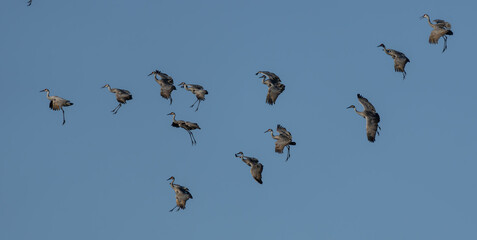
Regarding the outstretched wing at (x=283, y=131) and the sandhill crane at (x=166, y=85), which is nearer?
the outstretched wing at (x=283, y=131)

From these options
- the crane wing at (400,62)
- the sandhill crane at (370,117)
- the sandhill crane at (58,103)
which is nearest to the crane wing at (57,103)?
the sandhill crane at (58,103)

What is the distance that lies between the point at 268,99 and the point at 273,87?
885 millimetres

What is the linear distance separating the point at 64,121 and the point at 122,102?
4.26 metres

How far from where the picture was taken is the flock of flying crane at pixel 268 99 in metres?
90.7

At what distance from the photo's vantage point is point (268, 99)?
93125 millimetres

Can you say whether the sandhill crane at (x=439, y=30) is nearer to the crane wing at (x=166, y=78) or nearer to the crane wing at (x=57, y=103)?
the crane wing at (x=166, y=78)

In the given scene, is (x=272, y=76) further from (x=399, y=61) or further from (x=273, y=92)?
(x=399, y=61)

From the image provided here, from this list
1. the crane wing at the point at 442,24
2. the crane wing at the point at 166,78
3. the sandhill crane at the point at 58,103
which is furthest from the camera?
the crane wing at the point at 166,78

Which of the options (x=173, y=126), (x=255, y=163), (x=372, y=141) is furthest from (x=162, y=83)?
(x=372, y=141)

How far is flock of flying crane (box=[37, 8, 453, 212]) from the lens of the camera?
298 ft

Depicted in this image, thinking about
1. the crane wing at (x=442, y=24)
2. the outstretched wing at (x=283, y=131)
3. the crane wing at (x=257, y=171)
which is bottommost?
the crane wing at (x=257, y=171)

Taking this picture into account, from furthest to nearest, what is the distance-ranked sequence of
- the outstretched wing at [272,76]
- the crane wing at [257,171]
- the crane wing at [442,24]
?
the outstretched wing at [272,76] → the crane wing at [442,24] → the crane wing at [257,171]

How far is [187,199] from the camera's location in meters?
95.6

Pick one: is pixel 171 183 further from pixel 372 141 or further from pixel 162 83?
pixel 372 141
